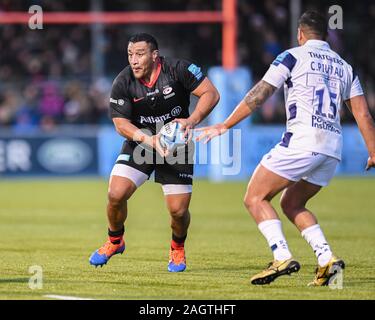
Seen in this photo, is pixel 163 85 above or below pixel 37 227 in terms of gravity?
above

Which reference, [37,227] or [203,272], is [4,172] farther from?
[203,272]

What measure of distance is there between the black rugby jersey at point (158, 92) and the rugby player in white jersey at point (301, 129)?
4.38 feet

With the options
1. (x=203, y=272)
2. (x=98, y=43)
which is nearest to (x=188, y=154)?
(x=203, y=272)

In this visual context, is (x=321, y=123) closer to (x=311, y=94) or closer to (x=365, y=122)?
(x=311, y=94)

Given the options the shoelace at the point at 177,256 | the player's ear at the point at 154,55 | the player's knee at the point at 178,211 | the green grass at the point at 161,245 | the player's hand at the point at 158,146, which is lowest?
the green grass at the point at 161,245

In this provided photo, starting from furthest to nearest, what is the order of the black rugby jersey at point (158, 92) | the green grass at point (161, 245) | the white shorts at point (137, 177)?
the white shorts at point (137, 177)
the black rugby jersey at point (158, 92)
the green grass at point (161, 245)

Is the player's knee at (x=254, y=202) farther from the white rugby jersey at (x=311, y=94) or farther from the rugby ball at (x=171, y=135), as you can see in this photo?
the rugby ball at (x=171, y=135)

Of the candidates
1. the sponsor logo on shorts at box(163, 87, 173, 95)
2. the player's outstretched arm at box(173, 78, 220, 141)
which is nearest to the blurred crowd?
the sponsor logo on shorts at box(163, 87, 173, 95)

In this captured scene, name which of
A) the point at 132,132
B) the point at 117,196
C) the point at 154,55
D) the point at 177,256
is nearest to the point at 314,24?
the point at 154,55

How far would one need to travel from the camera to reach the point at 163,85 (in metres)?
9.25

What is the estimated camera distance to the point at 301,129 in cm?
802

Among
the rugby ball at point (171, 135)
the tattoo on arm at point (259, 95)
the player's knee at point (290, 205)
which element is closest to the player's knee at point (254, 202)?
the player's knee at point (290, 205)

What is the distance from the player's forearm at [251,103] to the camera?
790cm

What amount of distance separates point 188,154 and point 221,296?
218 cm
